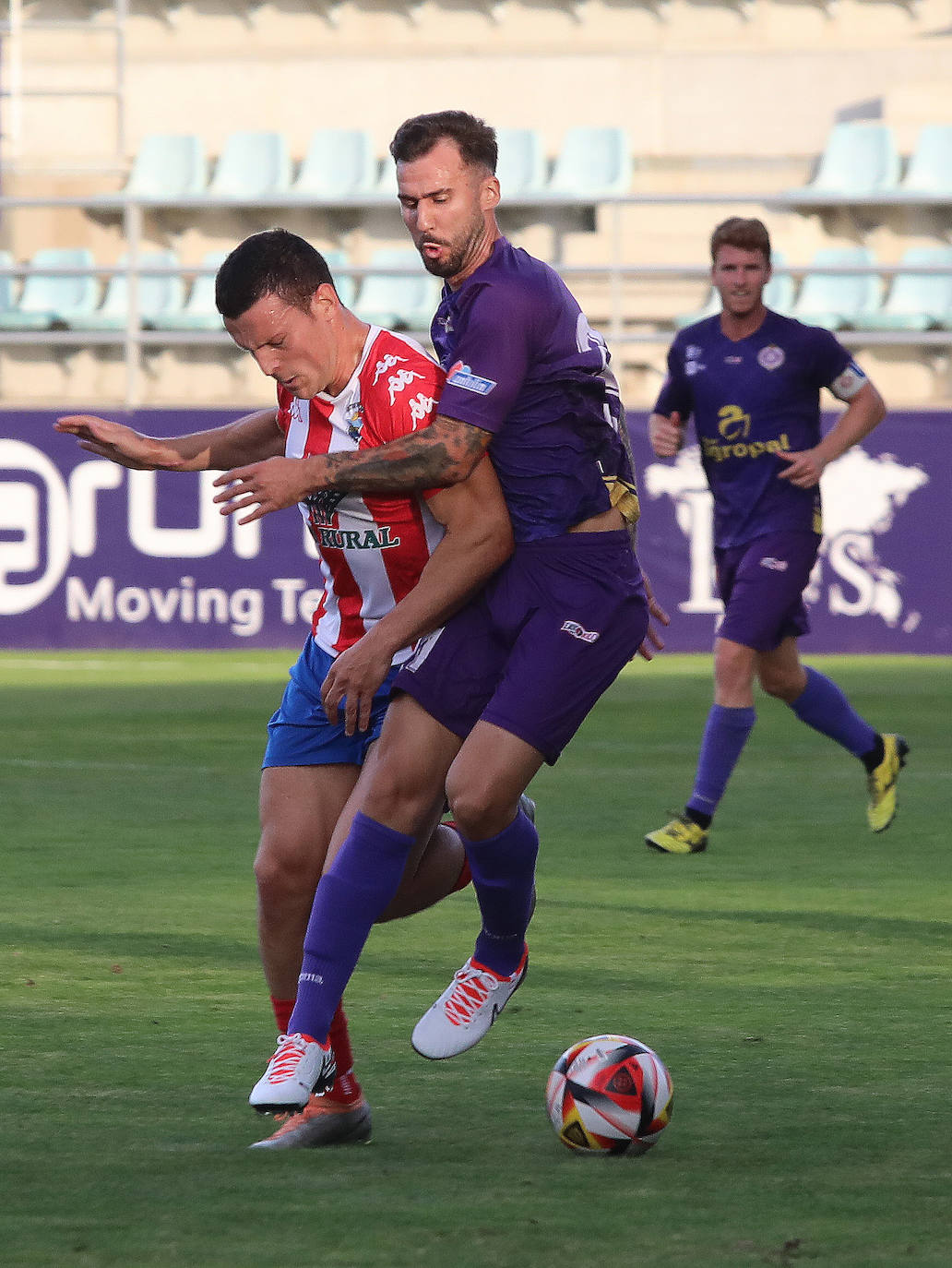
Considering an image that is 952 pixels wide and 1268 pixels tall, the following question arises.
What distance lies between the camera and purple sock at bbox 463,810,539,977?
4.10 metres

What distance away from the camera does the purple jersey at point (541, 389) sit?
3.93 m

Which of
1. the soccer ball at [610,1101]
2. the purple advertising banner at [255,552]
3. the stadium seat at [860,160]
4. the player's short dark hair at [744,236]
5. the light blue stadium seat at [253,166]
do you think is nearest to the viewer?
the soccer ball at [610,1101]

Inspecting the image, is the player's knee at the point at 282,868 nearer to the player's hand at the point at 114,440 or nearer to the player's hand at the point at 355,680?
the player's hand at the point at 355,680

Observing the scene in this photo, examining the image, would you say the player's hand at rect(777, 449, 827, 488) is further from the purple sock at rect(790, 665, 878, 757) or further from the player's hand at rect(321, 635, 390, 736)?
the player's hand at rect(321, 635, 390, 736)

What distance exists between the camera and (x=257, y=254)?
3754 mm

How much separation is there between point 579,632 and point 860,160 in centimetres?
1481

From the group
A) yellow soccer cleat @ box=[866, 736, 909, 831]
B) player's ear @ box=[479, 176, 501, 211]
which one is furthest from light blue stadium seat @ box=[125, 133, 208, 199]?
player's ear @ box=[479, 176, 501, 211]

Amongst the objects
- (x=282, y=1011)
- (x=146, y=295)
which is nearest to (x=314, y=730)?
(x=282, y=1011)

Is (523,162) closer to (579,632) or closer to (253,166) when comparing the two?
(253,166)

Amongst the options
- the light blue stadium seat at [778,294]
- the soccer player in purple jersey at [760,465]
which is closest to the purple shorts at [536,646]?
the soccer player in purple jersey at [760,465]

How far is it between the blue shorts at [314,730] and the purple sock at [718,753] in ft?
10.8

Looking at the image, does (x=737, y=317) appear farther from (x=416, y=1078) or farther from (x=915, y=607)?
(x=915, y=607)

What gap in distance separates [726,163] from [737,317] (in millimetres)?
11403

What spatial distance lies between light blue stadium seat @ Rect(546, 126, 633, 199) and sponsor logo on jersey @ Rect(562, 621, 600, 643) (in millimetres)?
14595
